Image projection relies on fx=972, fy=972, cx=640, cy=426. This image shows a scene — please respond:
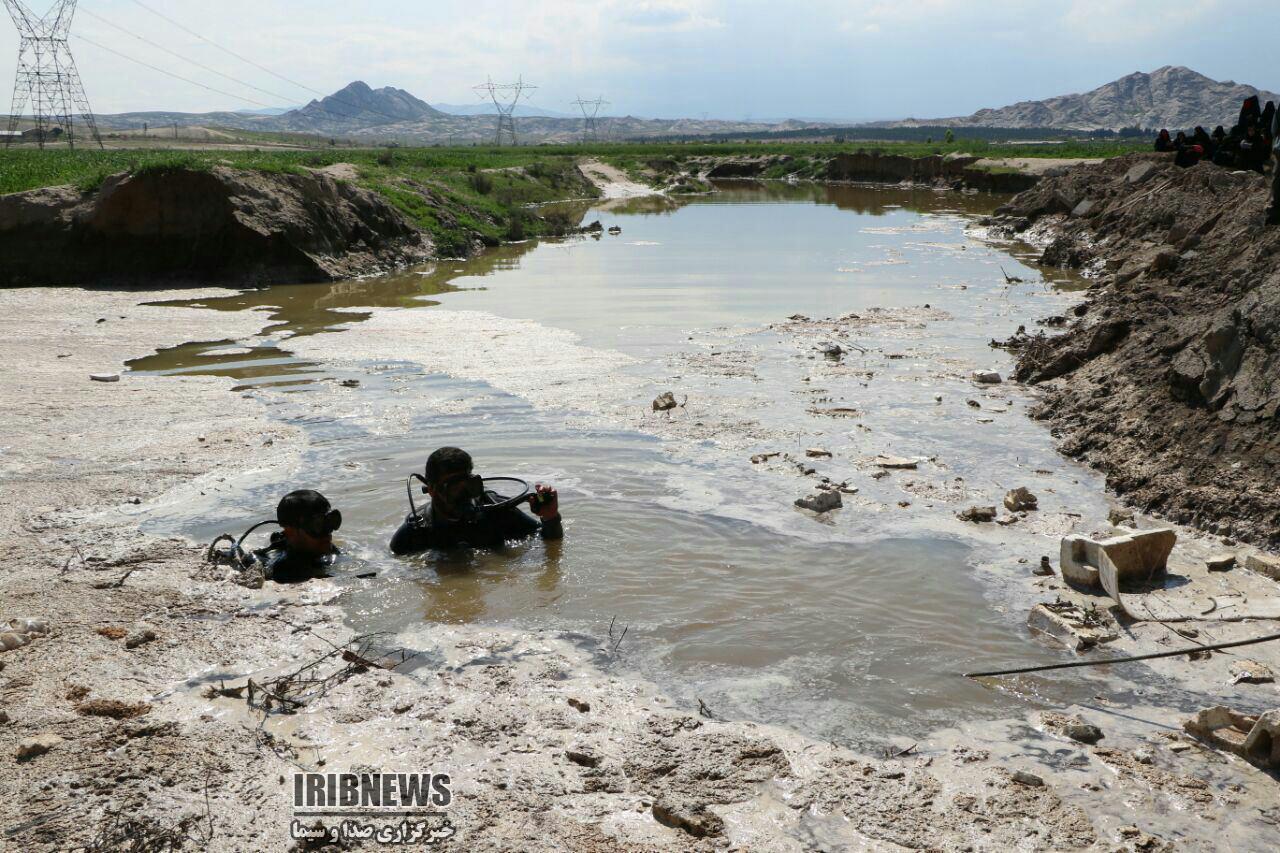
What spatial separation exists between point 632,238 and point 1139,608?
28.7 meters

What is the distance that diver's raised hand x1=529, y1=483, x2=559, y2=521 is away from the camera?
7656mm

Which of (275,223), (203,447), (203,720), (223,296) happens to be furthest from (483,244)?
(203,720)

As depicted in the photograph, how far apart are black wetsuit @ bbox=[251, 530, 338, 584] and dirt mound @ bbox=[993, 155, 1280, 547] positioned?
6.96 m

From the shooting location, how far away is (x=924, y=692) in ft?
18.6

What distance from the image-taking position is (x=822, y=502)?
28.0ft

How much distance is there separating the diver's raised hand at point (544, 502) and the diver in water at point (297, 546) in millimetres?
1516

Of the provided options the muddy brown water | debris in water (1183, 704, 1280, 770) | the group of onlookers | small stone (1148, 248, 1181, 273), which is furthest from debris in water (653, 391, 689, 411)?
the group of onlookers

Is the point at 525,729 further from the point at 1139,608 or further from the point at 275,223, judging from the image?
the point at 275,223

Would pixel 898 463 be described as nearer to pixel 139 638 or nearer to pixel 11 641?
pixel 139 638

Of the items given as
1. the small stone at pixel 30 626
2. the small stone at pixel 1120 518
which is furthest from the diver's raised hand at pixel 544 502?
the small stone at pixel 1120 518

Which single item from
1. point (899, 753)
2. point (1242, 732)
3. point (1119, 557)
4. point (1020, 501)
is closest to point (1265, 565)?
point (1119, 557)

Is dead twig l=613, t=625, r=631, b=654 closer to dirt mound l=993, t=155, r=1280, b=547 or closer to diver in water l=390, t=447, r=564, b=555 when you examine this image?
diver in water l=390, t=447, r=564, b=555

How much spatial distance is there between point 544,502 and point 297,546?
190 centimetres

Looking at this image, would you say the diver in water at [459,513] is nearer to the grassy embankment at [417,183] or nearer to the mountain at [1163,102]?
the grassy embankment at [417,183]
